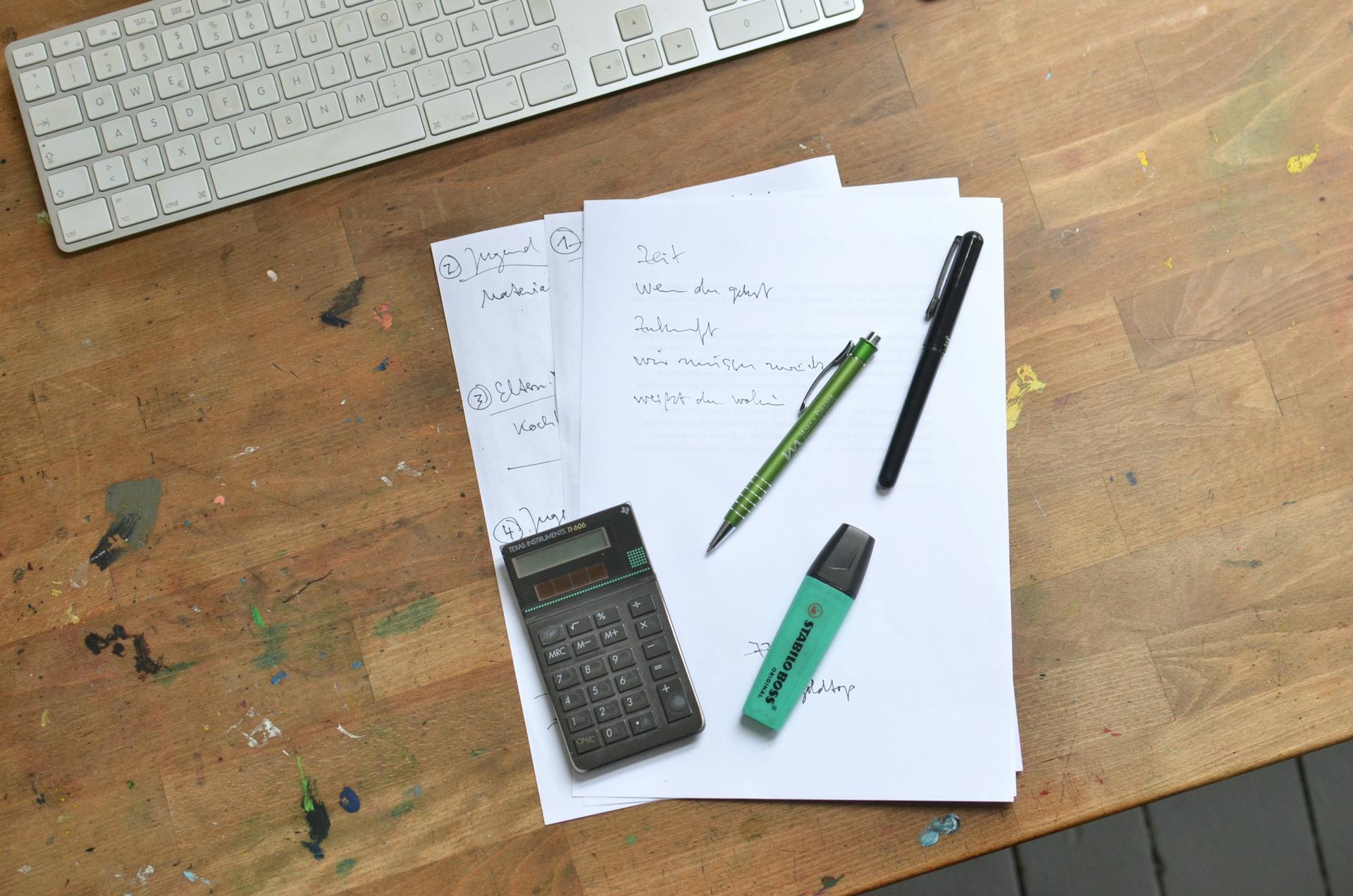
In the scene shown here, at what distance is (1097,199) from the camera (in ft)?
2.20

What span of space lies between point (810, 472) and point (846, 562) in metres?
0.07

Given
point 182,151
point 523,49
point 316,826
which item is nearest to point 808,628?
point 316,826

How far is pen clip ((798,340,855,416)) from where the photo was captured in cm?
66

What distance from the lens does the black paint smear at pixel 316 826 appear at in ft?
2.08

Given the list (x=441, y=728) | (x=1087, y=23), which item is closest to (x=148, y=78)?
(x=441, y=728)

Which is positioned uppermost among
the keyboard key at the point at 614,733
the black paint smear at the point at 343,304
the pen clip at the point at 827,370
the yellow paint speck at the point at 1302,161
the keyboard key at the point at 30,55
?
the keyboard key at the point at 30,55

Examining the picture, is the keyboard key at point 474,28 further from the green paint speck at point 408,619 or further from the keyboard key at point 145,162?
the green paint speck at point 408,619

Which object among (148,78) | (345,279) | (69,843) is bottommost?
A: (69,843)

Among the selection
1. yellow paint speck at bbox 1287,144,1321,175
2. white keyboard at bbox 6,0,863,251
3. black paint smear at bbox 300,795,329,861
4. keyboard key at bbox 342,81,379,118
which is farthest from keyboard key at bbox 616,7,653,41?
black paint smear at bbox 300,795,329,861

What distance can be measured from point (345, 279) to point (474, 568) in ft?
0.84

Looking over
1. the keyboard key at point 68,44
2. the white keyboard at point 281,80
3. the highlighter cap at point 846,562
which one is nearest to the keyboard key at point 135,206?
the white keyboard at point 281,80

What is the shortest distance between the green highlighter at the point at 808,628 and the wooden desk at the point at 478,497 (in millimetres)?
83

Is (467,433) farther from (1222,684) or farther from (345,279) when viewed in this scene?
(1222,684)

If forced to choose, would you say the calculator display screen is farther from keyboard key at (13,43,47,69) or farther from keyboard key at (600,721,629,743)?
keyboard key at (13,43,47,69)
